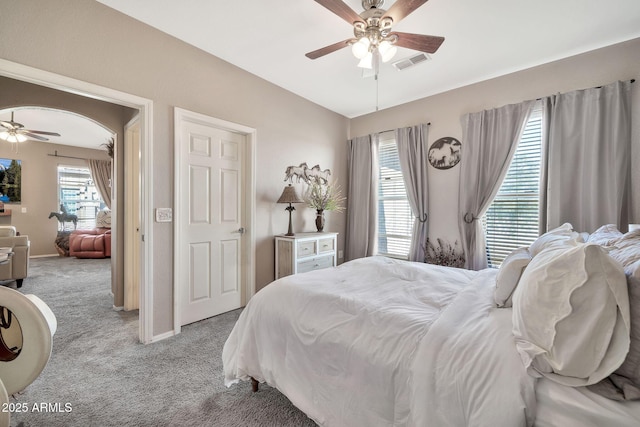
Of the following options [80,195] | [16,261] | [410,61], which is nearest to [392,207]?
[410,61]

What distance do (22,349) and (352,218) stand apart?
388cm

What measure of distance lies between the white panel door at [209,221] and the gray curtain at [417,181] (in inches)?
90.0

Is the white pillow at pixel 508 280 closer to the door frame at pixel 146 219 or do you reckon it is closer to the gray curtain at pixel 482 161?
the gray curtain at pixel 482 161

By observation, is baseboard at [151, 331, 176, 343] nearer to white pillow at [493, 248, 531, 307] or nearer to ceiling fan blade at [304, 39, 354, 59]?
white pillow at [493, 248, 531, 307]

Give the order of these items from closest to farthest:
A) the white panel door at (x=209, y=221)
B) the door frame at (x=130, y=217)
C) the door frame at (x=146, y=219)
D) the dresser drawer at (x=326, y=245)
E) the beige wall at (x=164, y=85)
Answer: the beige wall at (x=164, y=85) < the door frame at (x=146, y=219) < the white panel door at (x=209, y=221) < the door frame at (x=130, y=217) < the dresser drawer at (x=326, y=245)

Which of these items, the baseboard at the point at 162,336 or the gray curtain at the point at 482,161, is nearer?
the baseboard at the point at 162,336

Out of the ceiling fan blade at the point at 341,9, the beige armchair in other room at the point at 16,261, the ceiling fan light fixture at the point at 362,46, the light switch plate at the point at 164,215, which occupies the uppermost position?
the ceiling fan blade at the point at 341,9

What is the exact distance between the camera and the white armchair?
0.71m

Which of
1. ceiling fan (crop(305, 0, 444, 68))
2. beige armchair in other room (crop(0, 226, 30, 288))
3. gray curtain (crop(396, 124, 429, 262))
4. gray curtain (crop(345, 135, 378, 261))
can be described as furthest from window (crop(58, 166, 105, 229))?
gray curtain (crop(396, 124, 429, 262))

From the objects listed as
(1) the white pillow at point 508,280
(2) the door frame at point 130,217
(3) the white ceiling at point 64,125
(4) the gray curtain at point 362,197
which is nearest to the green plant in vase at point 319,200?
(4) the gray curtain at point 362,197

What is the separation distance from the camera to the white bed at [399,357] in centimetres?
80

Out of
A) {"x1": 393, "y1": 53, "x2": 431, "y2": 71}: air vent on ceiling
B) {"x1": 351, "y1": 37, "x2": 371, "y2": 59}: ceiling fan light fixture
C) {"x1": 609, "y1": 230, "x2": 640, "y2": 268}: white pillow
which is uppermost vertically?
{"x1": 393, "y1": 53, "x2": 431, "y2": 71}: air vent on ceiling

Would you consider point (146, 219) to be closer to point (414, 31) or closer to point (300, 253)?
point (300, 253)

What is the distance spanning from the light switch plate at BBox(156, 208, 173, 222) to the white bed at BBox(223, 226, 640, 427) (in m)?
1.32
